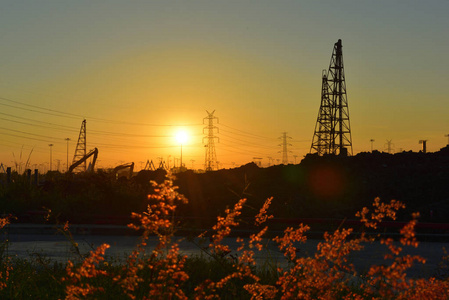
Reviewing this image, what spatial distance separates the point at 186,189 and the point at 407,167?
35.8ft

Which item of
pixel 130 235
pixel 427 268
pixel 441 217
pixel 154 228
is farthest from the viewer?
pixel 441 217

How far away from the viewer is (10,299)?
6.38 m

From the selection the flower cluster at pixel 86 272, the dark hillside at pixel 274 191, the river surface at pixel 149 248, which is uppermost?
the dark hillside at pixel 274 191

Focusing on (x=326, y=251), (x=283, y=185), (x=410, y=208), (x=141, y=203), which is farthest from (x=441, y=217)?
(x=326, y=251)

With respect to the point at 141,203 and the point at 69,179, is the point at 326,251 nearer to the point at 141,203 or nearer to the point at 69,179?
the point at 141,203

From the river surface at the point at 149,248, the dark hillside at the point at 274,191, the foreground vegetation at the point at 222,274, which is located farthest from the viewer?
the dark hillside at the point at 274,191

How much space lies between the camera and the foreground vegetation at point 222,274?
3.16 m

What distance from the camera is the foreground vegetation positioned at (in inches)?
124

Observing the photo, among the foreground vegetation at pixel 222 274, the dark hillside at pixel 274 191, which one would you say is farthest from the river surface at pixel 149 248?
the foreground vegetation at pixel 222 274

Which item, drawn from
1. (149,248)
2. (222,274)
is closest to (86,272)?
(222,274)

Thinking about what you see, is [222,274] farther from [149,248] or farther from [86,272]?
[86,272]

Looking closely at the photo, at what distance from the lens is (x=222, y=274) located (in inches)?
314

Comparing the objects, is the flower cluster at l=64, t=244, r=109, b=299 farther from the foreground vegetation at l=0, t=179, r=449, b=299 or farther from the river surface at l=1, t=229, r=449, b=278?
the river surface at l=1, t=229, r=449, b=278

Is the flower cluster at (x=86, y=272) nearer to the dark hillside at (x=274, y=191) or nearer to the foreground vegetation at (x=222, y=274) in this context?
the foreground vegetation at (x=222, y=274)
